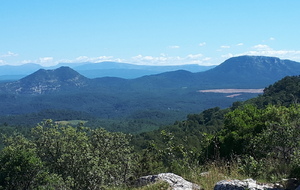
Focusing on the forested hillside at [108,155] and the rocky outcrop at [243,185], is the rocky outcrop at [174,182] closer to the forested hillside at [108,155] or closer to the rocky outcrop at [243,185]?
the forested hillside at [108,155]

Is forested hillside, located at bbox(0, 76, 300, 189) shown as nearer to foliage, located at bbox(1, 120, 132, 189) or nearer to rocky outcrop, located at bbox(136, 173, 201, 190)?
foliage, located at bbox(1, 120, 132, 189)

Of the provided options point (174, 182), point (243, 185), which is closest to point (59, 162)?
point (174, 182)

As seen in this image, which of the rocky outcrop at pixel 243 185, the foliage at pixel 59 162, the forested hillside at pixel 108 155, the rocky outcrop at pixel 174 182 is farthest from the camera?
the foliage at pixel 59 162

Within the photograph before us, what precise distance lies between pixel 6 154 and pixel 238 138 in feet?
35.9

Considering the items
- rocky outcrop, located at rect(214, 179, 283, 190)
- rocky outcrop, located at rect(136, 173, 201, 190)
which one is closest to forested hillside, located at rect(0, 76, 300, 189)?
rocky outcrop, located at rect(136, 173, 201, 190)

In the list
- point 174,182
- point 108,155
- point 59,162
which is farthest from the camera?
point 108,155

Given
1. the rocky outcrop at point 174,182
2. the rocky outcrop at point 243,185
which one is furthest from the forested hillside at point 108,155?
the rocky outcrop at point 243,185

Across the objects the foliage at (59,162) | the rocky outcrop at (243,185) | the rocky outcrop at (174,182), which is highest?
the rocky outcrop at (243,185)

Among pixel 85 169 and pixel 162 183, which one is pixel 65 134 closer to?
pixel 85 169

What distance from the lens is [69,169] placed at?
41.1ft

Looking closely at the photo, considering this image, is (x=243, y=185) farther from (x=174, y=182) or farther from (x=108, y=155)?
(x=108, y=155)

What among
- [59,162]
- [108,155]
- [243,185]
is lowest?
[108,155]

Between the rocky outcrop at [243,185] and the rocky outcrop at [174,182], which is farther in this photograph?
the rocky outcrop at [174,182]

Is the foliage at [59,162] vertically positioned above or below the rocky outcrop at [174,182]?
below
